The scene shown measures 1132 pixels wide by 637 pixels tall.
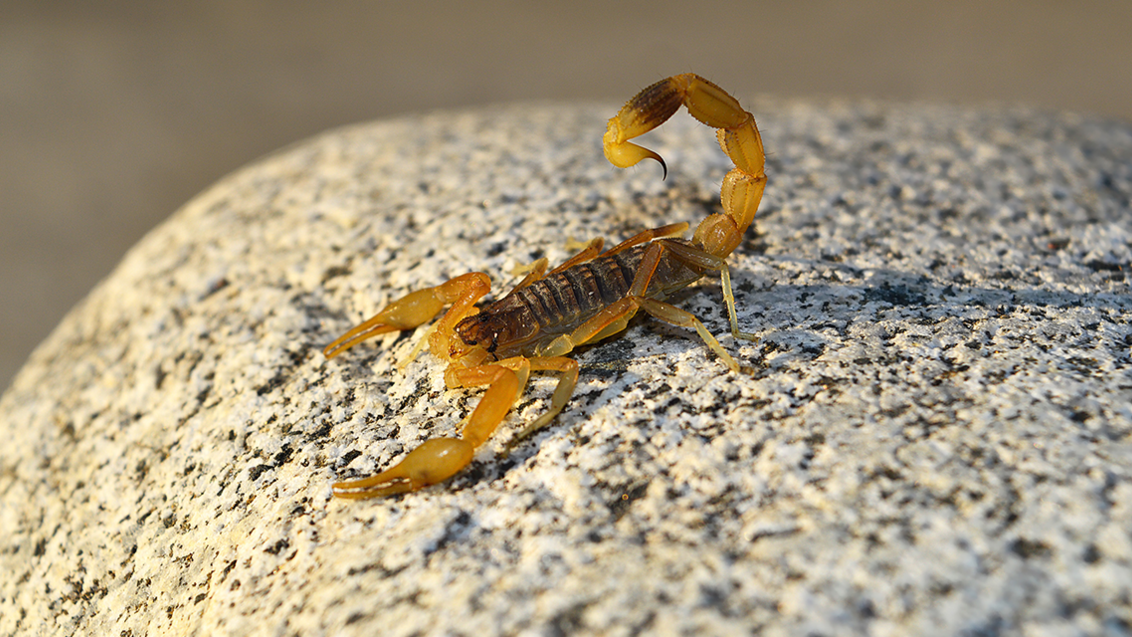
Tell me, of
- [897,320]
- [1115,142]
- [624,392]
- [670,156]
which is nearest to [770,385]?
[624,392]

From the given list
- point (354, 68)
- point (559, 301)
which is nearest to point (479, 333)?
point (559, 301)

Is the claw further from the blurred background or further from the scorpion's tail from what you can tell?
the blurred background

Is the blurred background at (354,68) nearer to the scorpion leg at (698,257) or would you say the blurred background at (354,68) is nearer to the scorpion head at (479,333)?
the scorpion leg at (698,257)

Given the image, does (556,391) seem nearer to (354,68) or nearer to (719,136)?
(719,136)

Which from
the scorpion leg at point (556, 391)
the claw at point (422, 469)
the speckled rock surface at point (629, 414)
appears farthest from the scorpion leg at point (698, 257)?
the claw at point (422, 469)

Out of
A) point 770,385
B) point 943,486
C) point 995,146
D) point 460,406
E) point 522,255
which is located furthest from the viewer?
point 995,146

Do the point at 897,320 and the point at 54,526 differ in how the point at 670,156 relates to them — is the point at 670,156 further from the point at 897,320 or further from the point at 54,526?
the point at 54,526
